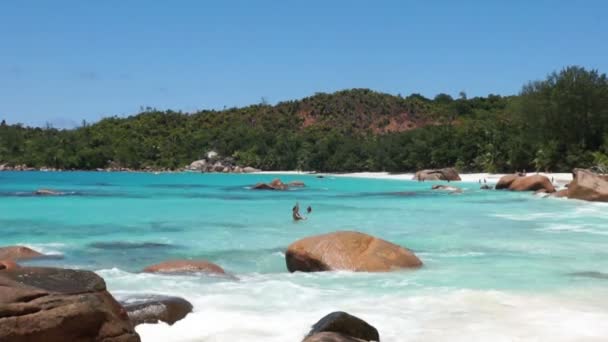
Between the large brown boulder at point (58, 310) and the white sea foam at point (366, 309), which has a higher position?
the large brown boulder at point (58, 310)

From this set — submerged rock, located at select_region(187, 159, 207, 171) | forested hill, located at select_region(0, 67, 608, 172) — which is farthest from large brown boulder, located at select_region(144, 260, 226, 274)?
submerged rock, located at select_region(187, 159, 207, 171)

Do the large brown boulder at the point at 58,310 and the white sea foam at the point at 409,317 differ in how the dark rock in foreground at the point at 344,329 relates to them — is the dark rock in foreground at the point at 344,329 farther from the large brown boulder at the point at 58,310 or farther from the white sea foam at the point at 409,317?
the large brown boulder at the point at 58,310

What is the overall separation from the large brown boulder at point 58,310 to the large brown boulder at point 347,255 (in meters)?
6.29

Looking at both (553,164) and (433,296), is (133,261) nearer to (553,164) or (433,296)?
(433,296)

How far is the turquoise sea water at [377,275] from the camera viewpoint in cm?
823

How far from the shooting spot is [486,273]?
41.0 feet

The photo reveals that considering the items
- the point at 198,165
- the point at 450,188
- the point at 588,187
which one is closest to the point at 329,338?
the point at 588,187

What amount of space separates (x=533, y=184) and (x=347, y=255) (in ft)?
111

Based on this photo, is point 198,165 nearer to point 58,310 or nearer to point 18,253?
point 18,253

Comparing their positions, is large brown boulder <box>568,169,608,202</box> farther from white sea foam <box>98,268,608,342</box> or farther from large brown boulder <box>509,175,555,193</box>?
white sea foam <box>98,268,608,342</box>

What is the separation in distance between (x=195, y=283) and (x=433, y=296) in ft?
13.1

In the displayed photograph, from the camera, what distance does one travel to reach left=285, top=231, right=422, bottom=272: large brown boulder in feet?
39.8

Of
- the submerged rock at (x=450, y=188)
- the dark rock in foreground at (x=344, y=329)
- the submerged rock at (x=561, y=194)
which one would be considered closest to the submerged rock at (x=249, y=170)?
the submerged rock at (x=450, y=188)

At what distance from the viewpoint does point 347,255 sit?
1232 cm
